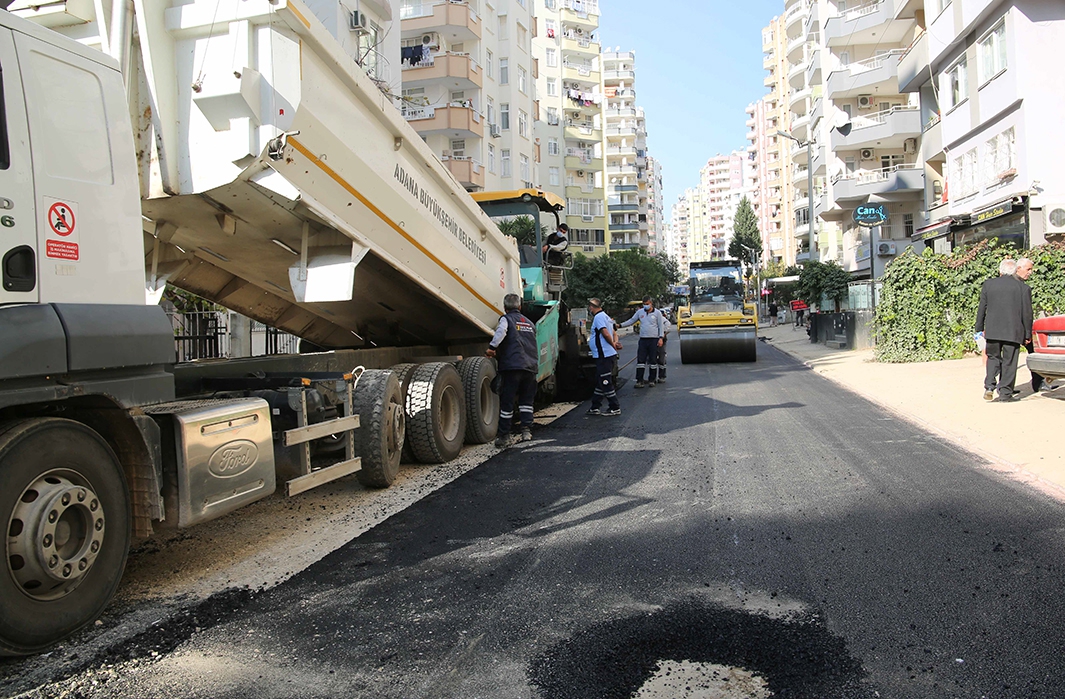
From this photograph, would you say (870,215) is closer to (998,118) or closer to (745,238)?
(998,118)

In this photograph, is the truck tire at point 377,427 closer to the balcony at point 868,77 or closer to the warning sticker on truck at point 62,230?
the warning sticker on truck at point 62,230

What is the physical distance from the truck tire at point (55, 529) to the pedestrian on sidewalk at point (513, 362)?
16.6 ft

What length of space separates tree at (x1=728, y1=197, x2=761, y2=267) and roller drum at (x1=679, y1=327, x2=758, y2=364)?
72735mm

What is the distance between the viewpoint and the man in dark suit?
31.0 ft

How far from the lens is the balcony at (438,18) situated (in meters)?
36.6

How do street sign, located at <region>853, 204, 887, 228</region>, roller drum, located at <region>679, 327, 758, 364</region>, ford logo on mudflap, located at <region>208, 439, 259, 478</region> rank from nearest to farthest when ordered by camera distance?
ford logo on mudflap, located at <region>208, 439, 259, 478</region> < roller drum, located at <region>679, 327, 758, 364</region> < street sign, located at <region>853, 204, 887, 228</region>

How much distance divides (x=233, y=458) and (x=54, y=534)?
1135mm

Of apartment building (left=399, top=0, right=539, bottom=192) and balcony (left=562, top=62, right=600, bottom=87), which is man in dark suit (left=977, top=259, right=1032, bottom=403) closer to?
apartment building (left=399, top=0, right=539, bottom=192)

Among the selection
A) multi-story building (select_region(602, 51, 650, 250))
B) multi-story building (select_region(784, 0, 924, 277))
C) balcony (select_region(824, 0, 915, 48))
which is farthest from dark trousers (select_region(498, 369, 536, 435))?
multi-story building (select_region(602, 51, 650, 250))

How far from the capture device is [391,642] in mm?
3531

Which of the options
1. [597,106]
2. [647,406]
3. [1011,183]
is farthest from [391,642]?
[597,106]

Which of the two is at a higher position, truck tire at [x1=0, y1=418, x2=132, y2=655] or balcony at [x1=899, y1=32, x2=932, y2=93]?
balcony at [x1=899, y1=32, x2=932, y2=93]

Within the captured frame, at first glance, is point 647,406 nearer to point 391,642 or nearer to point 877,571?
point 877,571

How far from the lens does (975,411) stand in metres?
9.42
